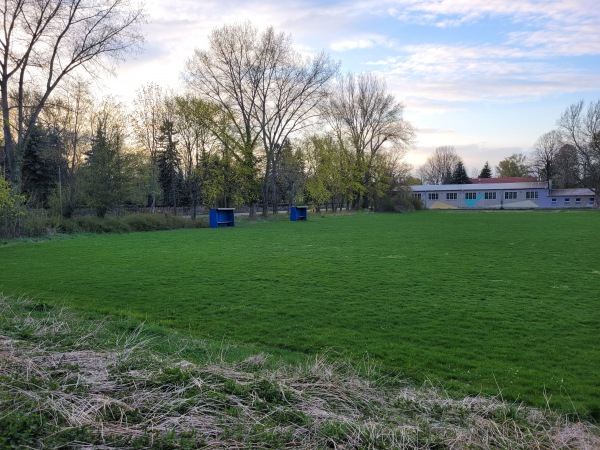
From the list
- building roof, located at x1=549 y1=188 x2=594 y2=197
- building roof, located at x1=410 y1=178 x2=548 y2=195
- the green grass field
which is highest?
building roof, located at x1=410 y1=178 x2=548 y2=195

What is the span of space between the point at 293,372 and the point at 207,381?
3.00 ft

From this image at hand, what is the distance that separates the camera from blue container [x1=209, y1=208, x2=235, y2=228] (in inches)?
1211

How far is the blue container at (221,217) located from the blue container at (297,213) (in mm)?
Result: 7632

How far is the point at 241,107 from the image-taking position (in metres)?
38.0

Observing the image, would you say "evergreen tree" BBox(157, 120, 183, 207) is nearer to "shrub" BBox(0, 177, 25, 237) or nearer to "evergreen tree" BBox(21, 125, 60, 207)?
"evergreen tree" BBox(21, 125, 60, 207)

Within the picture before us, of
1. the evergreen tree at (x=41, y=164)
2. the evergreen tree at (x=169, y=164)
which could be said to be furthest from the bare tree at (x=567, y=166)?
the evergreen tree at (x=41, y=164)

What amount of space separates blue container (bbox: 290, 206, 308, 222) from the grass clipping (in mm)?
33786

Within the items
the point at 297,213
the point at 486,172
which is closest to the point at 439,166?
the point at 486,172

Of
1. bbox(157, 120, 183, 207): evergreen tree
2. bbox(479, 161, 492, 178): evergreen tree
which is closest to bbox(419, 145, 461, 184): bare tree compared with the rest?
bbox(479, 161, 492, 178): evergreen tree

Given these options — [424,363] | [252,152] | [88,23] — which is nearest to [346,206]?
[252,152]

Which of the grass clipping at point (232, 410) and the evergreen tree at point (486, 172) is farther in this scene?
the evergreen tree at point (486, 172)

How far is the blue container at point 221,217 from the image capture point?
30766 mm

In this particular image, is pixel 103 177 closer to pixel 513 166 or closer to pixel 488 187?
pixel 488 187

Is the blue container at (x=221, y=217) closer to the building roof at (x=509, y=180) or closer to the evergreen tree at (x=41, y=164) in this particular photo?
the evergreen tree at (x=41, y=164)
